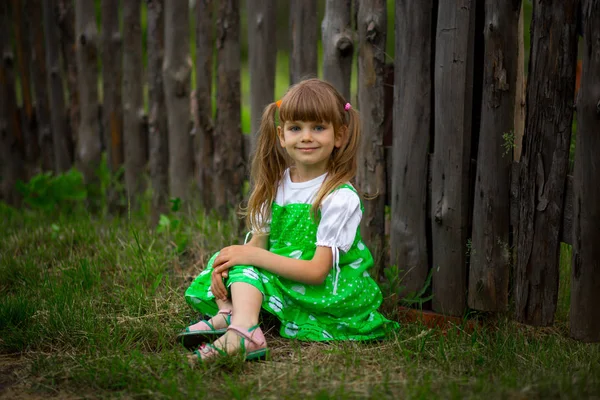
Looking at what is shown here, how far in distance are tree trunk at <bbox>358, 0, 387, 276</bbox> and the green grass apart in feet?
2.25

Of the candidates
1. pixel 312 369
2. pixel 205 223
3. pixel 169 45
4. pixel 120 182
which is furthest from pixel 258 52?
pixel 312 369

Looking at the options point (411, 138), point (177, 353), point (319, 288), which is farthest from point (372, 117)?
point (177, 353)

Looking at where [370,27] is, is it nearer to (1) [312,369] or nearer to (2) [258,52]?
(2) [258,52]

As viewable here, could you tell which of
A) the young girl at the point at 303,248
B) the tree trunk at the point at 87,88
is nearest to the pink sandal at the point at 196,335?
the young girl at the point at 303,248

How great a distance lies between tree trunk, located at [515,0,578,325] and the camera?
2.43 metres

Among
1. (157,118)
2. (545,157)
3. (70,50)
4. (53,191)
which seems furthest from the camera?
(70,50)

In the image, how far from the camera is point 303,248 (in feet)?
9.02

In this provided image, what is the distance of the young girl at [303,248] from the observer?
261 cm

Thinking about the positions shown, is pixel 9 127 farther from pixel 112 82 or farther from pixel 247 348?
pixel 247 348

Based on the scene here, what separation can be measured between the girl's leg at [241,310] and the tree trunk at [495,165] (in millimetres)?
995

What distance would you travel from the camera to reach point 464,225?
2.83 metres

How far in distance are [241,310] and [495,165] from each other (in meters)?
1.21

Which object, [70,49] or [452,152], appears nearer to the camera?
[452,152]

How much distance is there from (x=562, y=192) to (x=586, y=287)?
381 millimetres
